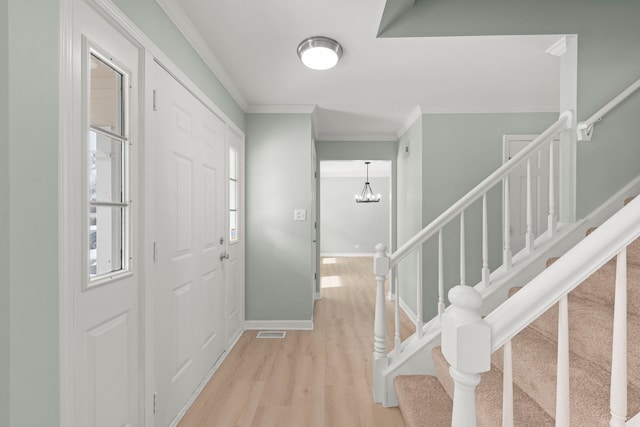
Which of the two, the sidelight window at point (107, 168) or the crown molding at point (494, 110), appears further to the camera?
the crown molding at point (494, 110)

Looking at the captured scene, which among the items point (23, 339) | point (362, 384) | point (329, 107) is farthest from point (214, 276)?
point (329, 107)

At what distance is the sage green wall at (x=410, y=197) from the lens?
3.74 meters

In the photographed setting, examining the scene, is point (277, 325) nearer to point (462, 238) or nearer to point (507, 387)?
point (462, 238)

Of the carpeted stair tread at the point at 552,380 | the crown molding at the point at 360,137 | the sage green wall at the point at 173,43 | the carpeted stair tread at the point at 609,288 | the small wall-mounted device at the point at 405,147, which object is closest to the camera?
the carpeted stair tread at the point at 552,380

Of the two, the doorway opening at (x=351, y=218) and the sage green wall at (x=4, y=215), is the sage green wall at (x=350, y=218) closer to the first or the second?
the doorway opening at (x=351, y=218)

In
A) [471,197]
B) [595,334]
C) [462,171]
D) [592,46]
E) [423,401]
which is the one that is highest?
[592,46]

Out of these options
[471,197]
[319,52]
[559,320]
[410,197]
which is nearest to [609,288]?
[471,197]

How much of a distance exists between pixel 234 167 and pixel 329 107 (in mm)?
1223

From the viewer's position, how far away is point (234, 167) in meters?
3.24

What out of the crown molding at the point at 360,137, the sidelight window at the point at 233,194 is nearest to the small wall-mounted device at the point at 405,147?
the crown molding at the point at 360,137

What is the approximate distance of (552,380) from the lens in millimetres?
1242

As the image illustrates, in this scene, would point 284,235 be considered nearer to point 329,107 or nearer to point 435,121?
point 329,107

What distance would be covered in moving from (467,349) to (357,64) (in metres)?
2.32

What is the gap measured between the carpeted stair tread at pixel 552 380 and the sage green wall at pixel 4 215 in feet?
5.45
